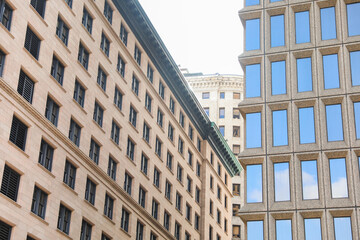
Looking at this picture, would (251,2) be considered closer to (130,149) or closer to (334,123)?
(334,123)

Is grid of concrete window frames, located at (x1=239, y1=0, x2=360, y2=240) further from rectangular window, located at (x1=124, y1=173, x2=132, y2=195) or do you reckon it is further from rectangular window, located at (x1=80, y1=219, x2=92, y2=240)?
rectangular window, located at (x1=124, y1=173, x2=132, y2=195)

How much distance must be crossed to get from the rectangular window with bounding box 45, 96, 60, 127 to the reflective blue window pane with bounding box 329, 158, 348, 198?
19933 mm

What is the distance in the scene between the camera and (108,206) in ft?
166

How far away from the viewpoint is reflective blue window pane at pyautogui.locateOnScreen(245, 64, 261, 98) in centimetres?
4666

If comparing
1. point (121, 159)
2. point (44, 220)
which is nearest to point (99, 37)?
point (121, 159)

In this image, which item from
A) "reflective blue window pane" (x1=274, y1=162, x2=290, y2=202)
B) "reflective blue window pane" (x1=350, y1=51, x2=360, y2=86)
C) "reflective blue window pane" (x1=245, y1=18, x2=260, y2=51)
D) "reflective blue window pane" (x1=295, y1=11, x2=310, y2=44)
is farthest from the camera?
"reflective blue window pane" (x1=245, y1=18, x2=260, y2=51)

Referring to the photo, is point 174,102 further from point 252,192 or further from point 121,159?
point 252,192

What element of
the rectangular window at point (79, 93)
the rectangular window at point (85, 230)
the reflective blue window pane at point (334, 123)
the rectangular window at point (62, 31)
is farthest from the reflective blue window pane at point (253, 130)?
the rectangular window at point (62, 31)

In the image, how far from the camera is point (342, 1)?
46.6 metres

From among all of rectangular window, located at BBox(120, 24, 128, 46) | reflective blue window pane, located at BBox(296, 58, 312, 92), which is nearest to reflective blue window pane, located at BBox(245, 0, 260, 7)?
reflective blue window pane, located at BBox(296, 58, 312, 92)

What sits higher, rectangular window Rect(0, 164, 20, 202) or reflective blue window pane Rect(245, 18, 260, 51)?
reflective blue window pane Rect(245, 18, 260, 51)

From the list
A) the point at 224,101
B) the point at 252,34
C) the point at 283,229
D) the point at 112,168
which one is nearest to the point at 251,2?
the point at 252,34

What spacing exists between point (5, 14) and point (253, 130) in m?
19.8

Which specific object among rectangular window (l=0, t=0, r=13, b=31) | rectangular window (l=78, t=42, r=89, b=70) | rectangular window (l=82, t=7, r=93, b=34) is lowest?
rectangular window (l=0, t=0, r=13, b=31)
